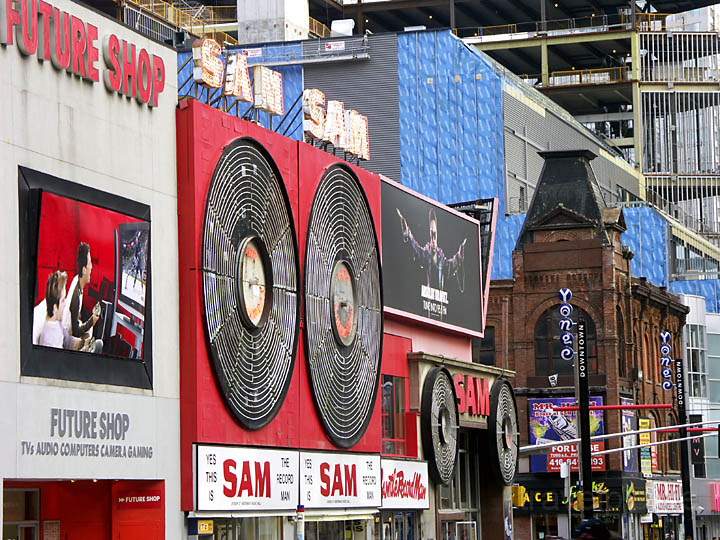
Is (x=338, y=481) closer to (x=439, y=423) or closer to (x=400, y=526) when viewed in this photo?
(x=400, y=526)

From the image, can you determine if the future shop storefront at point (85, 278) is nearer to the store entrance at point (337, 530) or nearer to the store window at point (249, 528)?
the store window at point (249, 528)

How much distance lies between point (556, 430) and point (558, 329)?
6.08 metres

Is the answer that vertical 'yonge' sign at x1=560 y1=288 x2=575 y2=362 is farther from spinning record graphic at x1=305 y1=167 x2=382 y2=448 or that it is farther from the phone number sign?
spinning record graphic at x1=305 y1=167 x2=382 y2=448

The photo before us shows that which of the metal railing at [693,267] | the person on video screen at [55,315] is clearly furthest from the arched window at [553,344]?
the person on video screen at [55,315]

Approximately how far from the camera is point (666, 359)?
103875 millimetres

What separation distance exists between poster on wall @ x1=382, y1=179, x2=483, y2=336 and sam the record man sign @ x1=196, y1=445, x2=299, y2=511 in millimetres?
11907

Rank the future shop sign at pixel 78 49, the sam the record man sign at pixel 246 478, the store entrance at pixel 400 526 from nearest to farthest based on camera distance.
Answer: the future shop sign at pixel 78 49 → the sam the record man sign at pixel 246 478 → the store entrance at pixel 400 526

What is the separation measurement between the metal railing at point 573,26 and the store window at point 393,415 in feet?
297

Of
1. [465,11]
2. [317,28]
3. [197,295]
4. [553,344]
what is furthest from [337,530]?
[465,11]

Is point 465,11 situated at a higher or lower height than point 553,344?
higher

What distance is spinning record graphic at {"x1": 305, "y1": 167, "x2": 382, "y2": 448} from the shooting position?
52500mm

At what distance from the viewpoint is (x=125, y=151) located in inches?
1618

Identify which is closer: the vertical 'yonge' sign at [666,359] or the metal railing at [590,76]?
the vertical 'yonge' sign at [666,359]

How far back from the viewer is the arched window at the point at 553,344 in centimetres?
9388
